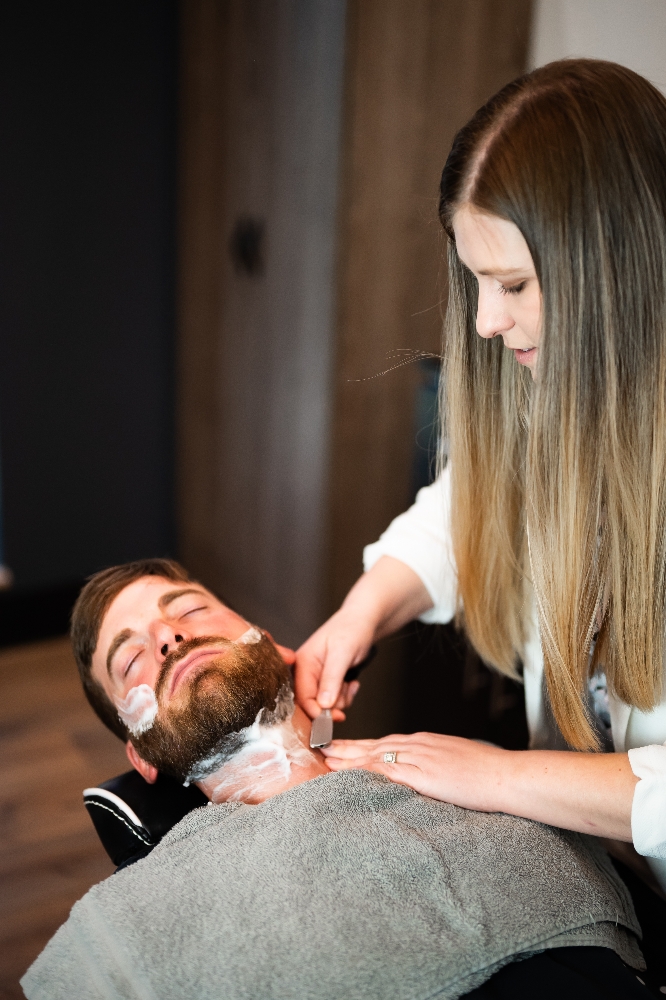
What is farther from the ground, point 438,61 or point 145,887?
point 438,61

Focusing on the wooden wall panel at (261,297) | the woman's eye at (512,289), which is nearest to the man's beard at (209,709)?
the woman's eye at (512,289)

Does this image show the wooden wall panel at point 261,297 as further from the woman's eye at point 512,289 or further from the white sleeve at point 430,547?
the woman's eye at point 512,289

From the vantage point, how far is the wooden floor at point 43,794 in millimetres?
1925

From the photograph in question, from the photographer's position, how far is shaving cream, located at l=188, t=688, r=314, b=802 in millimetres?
1275

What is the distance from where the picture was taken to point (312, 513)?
9.11ft

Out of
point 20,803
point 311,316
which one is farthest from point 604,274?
point 20,803

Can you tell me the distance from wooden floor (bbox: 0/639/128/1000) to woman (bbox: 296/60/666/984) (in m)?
1.05

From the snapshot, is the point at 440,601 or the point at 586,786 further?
the point at 440,601

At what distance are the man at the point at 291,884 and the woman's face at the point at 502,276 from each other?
580mm

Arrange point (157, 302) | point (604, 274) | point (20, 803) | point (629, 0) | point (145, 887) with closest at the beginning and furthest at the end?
point (604, 274) < point (145, 887) < point (629, 0) < point (20, 803) < point (157, 302)

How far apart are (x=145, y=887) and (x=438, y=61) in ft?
7.20

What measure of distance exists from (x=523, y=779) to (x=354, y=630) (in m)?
0.43

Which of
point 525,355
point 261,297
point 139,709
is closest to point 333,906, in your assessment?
point 139,709

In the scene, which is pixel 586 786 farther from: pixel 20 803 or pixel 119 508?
pixel 119 508
